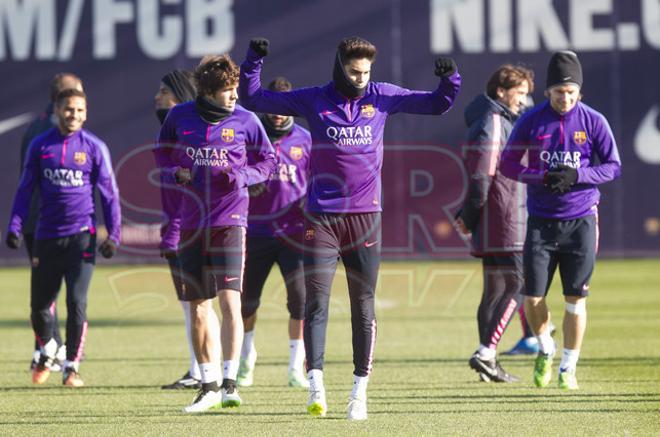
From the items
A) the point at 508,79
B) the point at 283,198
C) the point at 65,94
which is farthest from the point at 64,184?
the point at 508,79

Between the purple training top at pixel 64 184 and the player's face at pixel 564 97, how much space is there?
3.44 meters

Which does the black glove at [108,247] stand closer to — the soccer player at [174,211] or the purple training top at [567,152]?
the soccer player at [174,211]

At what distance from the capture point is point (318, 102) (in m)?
8.07

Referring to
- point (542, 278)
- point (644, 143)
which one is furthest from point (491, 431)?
point (644, 143)

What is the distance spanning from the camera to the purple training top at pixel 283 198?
9.92 metres

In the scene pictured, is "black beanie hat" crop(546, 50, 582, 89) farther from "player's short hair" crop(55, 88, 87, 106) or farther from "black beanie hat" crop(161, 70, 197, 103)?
"player's short hair" crop(55, 88, 87, 106)

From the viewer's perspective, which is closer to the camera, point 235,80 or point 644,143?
point 235,80

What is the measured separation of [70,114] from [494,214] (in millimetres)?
3374

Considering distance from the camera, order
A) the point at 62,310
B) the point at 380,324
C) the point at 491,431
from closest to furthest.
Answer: the point at 491,431 < the point at 380,324 < the point at 62,310

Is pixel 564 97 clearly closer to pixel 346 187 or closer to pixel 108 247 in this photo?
pixel 346 187

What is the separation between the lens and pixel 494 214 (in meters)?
10.2

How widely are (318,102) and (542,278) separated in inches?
91.3

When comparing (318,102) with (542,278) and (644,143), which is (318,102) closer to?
(542,278)

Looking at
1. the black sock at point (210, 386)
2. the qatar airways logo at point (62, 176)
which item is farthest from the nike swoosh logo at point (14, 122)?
the black sock at point (210, 386)
